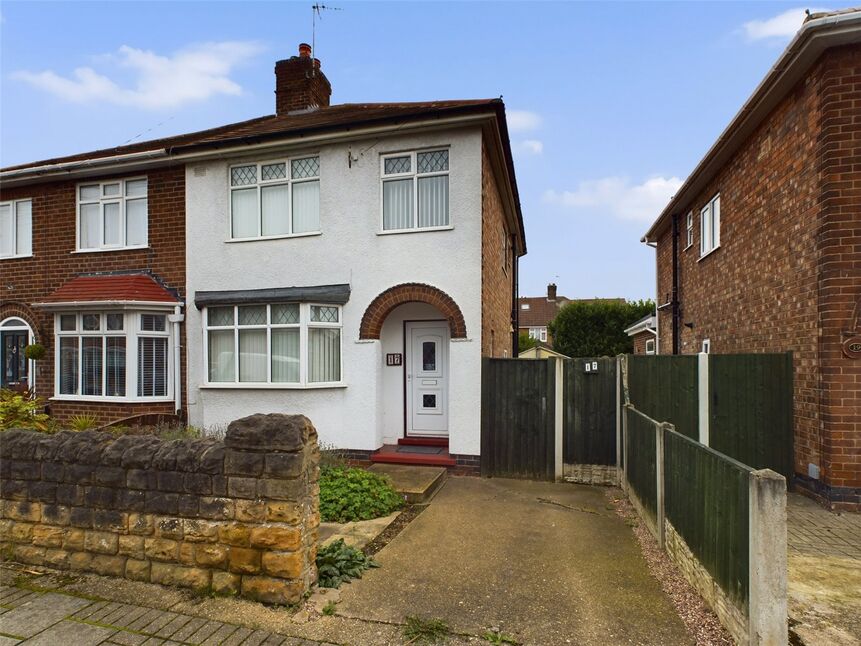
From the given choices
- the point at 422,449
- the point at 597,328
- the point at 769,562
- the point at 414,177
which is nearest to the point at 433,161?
the point at 414,177

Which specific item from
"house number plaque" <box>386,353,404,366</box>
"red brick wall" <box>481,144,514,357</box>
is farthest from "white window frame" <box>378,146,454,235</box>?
"house number plaque" <box>386,353,404,366</box>

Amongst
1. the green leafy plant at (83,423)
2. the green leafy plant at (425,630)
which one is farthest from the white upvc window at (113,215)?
the green leafy plant at (425,630)

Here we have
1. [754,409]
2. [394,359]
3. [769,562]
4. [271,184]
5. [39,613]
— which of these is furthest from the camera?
[271,184]

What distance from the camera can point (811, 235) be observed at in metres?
6.31

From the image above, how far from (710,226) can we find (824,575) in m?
8.43

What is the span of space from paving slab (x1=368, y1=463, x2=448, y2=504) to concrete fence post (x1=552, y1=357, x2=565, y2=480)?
5.64 ft

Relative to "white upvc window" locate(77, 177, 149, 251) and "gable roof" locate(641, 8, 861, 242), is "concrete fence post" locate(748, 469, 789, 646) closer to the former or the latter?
"gable roof" locate(641, 8, 861, 242)

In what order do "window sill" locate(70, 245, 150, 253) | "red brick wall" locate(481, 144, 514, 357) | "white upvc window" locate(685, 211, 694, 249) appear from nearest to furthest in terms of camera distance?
"red brick wall" locate(481, 144, 514, 357), "window sill" locate(70, 245, 150, 253), "white upvc window" locate(685, 211, 694, 249)

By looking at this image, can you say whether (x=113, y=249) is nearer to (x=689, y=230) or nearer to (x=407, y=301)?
(x=407, y=301)

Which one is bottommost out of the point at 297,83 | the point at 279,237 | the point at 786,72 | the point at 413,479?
the point at 413,479

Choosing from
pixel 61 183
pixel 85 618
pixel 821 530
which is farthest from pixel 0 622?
pixel 61 183

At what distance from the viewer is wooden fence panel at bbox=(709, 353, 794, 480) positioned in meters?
6.63

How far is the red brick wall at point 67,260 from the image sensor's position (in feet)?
31.7

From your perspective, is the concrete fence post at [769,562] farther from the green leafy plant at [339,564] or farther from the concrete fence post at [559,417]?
the concrete fence post at [559,417]
